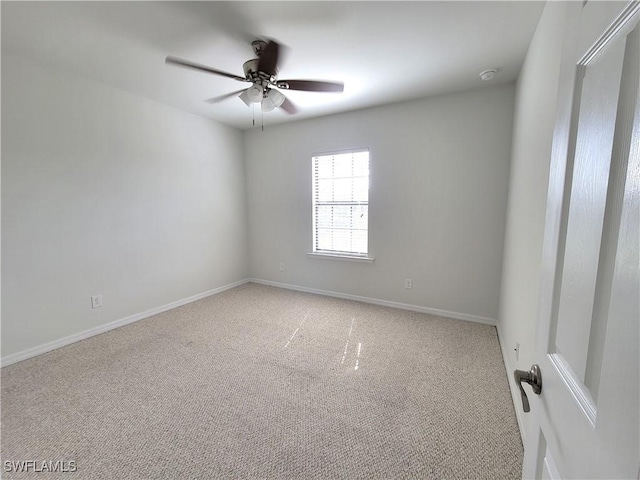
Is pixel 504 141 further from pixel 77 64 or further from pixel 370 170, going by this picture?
pixel 77 64

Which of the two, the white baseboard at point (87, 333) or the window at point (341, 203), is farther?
the window at point (341, 203)

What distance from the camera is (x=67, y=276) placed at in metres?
2.53

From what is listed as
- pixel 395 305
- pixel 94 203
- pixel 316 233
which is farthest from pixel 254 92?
pixel 395 305

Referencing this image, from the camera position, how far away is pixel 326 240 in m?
3.89

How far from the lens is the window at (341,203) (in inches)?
139

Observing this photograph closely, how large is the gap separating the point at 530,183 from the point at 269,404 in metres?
2.23

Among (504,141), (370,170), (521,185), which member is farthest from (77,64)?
(504,141)

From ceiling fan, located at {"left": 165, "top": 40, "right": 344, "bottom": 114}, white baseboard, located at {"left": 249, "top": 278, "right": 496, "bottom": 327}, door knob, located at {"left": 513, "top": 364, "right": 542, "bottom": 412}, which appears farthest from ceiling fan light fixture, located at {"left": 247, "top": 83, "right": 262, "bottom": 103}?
white baseboard, located at {"left": 249, "top": 278, "right": 496, "bottom": 327}

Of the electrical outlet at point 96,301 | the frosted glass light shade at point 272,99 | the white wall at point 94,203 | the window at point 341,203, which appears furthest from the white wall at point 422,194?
the electrical outlet at point 96,301

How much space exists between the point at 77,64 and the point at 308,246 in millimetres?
3008

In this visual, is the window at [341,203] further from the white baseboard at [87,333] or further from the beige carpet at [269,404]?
the white baseboard at [87,333]

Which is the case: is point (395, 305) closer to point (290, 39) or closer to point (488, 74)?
point (488, 74)

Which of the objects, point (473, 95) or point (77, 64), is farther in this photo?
point (473, 95)

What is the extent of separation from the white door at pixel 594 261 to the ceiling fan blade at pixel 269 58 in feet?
5.04
